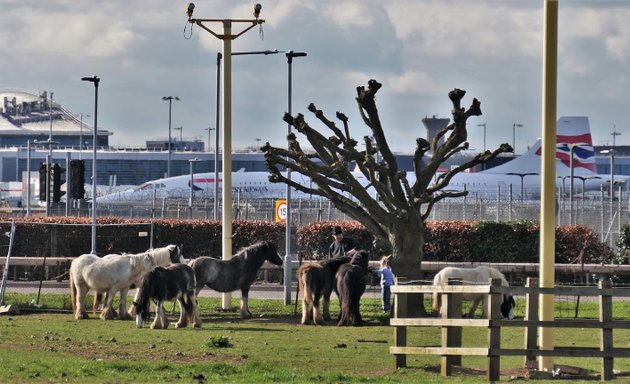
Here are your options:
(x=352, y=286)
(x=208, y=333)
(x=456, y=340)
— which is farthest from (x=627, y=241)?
(x=456, y=340)

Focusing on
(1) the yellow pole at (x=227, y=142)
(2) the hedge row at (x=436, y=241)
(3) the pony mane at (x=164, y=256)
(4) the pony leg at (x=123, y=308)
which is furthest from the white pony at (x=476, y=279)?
(2) the hedge row at (x=436, y=241)

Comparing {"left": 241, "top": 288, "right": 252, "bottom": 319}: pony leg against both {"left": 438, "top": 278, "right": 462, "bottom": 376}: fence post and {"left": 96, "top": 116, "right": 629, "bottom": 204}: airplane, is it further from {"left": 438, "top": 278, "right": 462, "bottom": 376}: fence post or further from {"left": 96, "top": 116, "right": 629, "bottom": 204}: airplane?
{"left": 96, "top": 116, "right": 629, "bottom": 204}: airplane

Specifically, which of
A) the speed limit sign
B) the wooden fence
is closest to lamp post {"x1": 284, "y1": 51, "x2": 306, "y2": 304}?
the speed limit sign

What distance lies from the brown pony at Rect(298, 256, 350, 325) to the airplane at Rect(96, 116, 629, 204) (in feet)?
232

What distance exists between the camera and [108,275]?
28.6 metres

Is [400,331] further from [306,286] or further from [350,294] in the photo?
[306,286]

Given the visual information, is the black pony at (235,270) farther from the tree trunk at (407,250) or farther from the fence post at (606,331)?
the fence post at (606,331)

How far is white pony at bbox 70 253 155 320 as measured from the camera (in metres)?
28.6

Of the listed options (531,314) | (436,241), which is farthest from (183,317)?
(436,241)

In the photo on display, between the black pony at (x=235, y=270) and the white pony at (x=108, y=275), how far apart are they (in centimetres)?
113

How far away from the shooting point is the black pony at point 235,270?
29422mm

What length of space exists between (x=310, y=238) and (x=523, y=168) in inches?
3488

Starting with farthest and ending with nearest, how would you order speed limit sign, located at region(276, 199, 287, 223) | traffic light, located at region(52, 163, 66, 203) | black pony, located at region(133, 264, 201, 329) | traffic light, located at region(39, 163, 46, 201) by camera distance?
traffic light, located at region(39, 163, 46, 201) < speed limit sign, located at region(276, 199, 287, 223) < traffic light, located at region(52, 163, 66, 203) < black pony, located at region(133, 264, 201, 329)

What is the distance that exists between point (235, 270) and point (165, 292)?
13.9 ft
